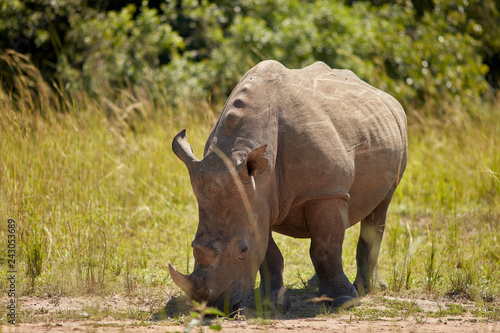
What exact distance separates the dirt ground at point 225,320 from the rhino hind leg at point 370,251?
1.28ft

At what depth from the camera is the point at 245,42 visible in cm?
1033

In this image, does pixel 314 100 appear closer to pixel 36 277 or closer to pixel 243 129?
pixel 243 129

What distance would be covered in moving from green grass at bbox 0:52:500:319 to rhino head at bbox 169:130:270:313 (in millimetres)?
633

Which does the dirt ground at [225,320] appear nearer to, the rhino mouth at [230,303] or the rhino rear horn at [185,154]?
the rhino mouth at [230,303]

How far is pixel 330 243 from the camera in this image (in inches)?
165

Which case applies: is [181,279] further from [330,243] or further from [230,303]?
[330,243]

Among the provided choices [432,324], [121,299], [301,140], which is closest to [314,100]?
[301,140]

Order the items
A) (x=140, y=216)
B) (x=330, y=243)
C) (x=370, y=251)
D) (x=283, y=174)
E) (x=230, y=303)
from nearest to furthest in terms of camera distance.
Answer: (x=230, y=303), (x=283, y=174), (x=330, y=243), (x=370, y=251), (x=140, y=216)

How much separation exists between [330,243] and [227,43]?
6720 millimetres

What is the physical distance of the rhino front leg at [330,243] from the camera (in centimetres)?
414

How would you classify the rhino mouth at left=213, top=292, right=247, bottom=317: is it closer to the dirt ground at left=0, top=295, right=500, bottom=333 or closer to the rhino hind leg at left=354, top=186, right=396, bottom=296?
the dirt ground at left=0, top=295, right=500, bottom=333

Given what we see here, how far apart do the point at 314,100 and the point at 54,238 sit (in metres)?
2.54

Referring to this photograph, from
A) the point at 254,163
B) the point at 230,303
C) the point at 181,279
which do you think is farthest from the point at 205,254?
the point at 254,163

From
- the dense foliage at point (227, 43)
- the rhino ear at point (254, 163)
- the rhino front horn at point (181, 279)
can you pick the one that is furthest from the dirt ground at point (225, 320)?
the dense foliage at point (227, 43)
